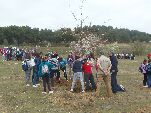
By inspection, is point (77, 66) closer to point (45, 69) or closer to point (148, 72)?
point (45, 69)

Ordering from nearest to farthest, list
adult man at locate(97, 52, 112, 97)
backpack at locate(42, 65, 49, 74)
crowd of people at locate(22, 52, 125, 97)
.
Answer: adult man at locate(97, 52, 112, 97)
crowd of people at locate(22, 52, 125, 97)
backpack at locate(42, 65, 49, 74)

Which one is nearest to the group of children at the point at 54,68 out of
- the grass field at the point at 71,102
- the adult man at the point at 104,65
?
the grass field at the point at 71,102

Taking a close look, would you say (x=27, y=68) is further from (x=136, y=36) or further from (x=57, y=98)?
(x=136, y=36)

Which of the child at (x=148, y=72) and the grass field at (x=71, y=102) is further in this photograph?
the child at (x=148, y=72)

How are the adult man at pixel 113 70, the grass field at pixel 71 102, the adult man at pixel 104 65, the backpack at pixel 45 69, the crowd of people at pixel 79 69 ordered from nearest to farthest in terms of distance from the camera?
the grass field at pixel 71 102 → the adult man at pixel 104 65 → the crowd of people at pixel 79 69 → the backpack at pixel 45 69 → the adult man at pixel 113 70

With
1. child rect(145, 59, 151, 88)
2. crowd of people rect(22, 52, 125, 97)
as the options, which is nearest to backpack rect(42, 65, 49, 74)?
crowd of people rect(22, 52, 125, 97)

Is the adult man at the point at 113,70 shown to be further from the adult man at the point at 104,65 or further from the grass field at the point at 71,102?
the adult man at the point at 104,65

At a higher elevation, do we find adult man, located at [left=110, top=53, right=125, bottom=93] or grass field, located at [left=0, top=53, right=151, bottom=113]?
adult man, located at [left=110, top=53, right=125, bottom=93]

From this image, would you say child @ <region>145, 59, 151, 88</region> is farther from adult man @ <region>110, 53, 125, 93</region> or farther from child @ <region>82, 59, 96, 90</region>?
child @ <region>82, 59, 96, 90</region>

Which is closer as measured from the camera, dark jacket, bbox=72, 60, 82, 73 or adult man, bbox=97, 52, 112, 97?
adult man, bbox=97, 52, 112, 97

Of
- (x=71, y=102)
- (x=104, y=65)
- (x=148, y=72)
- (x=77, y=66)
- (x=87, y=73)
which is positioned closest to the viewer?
(x=71, y=102)

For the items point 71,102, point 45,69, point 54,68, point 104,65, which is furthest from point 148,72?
point 71,102

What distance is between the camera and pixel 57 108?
17766 millimetres

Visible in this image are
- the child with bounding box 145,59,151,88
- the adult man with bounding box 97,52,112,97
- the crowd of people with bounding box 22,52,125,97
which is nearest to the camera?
the adult man with bounding box 97,52,112,97
